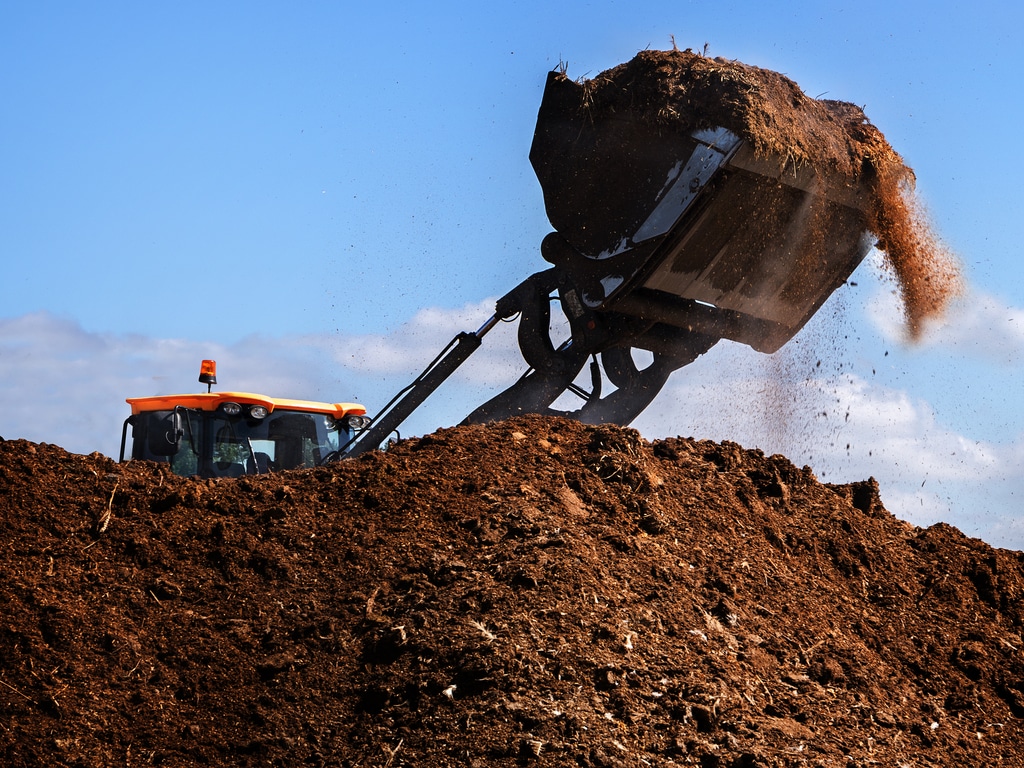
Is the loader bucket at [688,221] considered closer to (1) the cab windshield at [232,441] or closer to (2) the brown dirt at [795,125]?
(2) the brown dirt at [795,125]

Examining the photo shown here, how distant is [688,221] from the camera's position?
22.1 feet

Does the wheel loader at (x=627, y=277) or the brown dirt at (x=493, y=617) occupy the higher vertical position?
the wheel loader at (x=627, y=277)

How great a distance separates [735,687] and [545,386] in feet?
11.6

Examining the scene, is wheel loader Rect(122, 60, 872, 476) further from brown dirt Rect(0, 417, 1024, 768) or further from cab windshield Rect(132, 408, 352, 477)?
brown dirt Rect(0, 417, 1024, 768)

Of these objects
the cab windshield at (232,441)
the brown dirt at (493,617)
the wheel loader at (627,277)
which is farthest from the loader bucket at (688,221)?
the cab windshield at (232,441)

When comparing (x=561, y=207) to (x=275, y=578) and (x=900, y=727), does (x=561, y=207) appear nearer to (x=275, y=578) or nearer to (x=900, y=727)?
(x=275, y=578)

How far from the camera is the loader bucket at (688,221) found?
6.71 meters

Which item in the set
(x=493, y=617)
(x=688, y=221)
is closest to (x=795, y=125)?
(x=688, y=221)

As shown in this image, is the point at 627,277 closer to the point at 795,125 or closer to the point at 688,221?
the point at 688,221

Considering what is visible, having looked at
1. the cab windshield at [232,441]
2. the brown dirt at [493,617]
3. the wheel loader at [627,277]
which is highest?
the wheel loader at [627,277]

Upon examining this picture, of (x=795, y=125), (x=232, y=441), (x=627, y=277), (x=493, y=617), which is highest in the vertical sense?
(x=795, y=125)

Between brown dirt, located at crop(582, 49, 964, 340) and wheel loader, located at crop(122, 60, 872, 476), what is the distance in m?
0.09

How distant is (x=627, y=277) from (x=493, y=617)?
10.6ft

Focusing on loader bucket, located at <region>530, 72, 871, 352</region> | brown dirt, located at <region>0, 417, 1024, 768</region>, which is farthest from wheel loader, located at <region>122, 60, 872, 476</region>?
brown dirt, located at <region>0, 417, 1024, 768</region>
